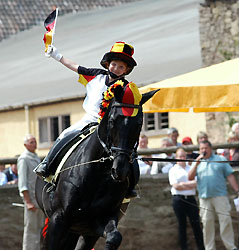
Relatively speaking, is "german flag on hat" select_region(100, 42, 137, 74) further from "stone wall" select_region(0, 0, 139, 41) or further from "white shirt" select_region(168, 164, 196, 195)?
"stone wall" select_region(0, 0, 139, 41)

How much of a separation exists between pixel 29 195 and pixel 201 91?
409 centimetres

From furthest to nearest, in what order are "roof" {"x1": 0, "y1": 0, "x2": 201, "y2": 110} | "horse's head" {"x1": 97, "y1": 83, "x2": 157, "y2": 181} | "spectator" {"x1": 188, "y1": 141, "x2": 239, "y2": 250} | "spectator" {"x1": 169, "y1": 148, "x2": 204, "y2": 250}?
"roof" {"x1": 0, "y1": 0, "x2": 201, "y2": 110}, "spectator" {"x1": 169, "y1": 148, "x2": 204, "y2": 250}, "spectator" {"x1": 188, "y1": 141, "x2": 239, "y2": 250}, "horse's head" {"x1": 97, "y1": 83, "x2": 157, "y2": 181}

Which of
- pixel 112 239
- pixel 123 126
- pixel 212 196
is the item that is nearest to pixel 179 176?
pixel 212 196

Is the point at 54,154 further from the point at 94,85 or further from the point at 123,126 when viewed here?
the point at 123,126

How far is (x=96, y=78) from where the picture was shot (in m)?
9.40

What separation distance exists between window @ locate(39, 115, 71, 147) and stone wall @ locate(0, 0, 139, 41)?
12142 millimetres

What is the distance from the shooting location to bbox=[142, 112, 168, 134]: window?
26719 mm

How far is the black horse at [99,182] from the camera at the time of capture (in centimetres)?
806

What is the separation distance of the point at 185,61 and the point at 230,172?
12.4 metres

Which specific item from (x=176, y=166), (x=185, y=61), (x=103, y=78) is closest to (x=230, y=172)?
(x=176, y=166)

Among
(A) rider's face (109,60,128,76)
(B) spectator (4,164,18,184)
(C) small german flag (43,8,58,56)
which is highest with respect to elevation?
(C) small german flag (43,8,58,56)

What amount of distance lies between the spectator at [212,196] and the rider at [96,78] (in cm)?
473

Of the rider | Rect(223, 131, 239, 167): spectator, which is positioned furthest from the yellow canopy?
Rect(223, 131, 239, 167): spectator

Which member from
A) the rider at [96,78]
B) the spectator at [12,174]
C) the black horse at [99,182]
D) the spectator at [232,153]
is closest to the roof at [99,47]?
the spectator at [232,153]
